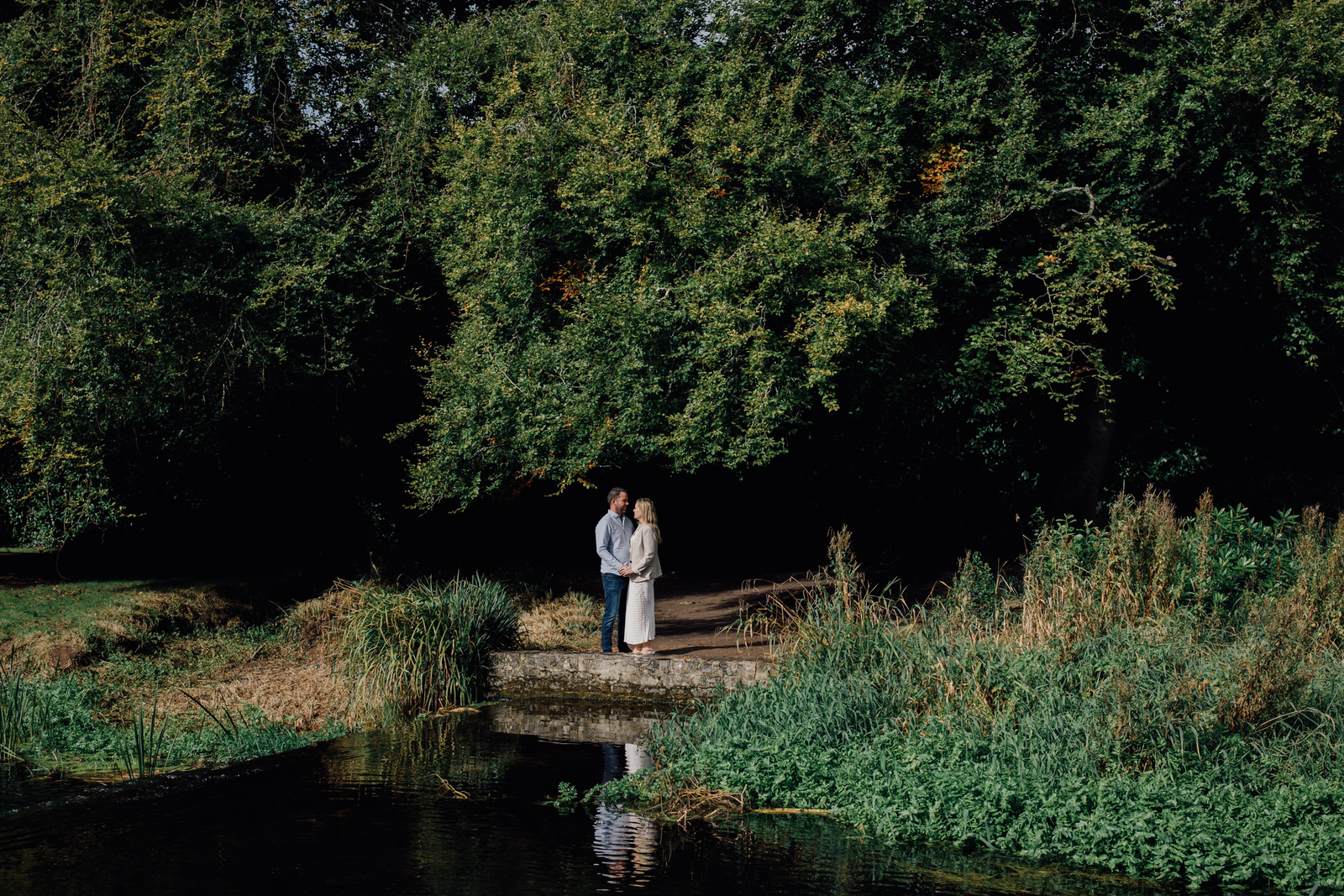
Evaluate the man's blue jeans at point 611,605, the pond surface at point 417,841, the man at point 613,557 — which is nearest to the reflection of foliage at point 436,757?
the pond surface at point 417,841

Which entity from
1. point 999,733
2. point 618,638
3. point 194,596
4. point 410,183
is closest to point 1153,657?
point 999,733

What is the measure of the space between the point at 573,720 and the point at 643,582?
5.47 feet

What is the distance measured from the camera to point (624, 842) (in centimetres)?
625

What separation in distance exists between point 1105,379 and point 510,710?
6.80 metres

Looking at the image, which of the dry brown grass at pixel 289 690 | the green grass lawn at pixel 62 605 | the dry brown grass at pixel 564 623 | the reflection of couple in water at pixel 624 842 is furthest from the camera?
the green grass lawn at pixel 62 605

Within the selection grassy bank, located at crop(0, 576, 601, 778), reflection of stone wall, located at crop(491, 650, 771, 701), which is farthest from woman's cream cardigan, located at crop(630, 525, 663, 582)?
grassy bank, located at crop(0, 576, 601, 778)

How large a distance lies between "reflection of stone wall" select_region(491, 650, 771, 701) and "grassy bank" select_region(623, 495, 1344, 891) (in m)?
1.11

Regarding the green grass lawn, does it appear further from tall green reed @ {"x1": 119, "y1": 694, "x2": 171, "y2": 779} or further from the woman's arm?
the woman's arm

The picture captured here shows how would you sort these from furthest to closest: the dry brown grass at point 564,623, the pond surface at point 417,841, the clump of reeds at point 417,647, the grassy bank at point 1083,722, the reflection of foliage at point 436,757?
1. the dry brown grass at point 564,623
2. the clump of reeds at point 417,647
3. the reflection of foliage at point 436,757
4. the grassy bank at point 1083,722
5. the pond surface at point 417,841

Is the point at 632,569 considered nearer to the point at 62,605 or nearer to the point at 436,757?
→ the point at 436,757

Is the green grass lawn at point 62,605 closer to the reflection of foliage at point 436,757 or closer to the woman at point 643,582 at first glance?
the reflection of foliage at point 436,757

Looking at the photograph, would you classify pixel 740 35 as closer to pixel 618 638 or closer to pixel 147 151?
pixel 618 638

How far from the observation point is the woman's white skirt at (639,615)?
10.9 meters

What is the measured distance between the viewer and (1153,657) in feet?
23.4
